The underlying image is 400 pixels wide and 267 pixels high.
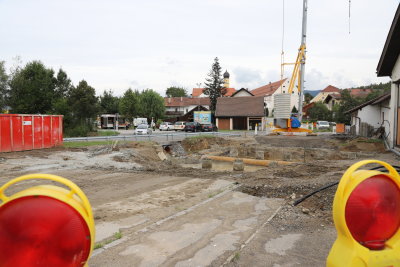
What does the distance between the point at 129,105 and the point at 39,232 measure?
74.2 m

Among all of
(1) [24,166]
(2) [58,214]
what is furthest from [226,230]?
(1) [24,166]

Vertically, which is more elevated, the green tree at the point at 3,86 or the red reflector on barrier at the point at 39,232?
the green tree at the point at 3,86

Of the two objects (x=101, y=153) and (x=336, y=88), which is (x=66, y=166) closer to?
(x=101, y=153)

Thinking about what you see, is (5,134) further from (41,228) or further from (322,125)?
(322,125)

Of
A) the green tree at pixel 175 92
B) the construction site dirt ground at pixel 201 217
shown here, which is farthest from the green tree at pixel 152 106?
the green tree at pixel 175 92

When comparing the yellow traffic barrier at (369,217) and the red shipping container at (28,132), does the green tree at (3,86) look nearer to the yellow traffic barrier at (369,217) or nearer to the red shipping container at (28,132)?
the red shipping container at (28,132)

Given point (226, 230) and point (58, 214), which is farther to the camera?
point (226, 230)

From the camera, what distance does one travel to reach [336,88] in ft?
405

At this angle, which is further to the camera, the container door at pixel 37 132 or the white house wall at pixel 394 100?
the container door at pixel 37 132

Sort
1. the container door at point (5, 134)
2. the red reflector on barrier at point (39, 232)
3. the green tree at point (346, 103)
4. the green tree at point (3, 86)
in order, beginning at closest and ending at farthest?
the red reflector on barrier at point (39, 232), the container door at point (5, 134), the green tree at point (3, 86), the green tree at point (346, 103)

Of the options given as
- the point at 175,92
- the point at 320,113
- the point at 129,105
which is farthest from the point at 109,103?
the point at 175,92

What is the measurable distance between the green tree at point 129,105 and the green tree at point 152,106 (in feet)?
7.06

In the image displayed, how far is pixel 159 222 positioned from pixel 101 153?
48.3ft

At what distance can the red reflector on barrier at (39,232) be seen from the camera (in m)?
1.66
